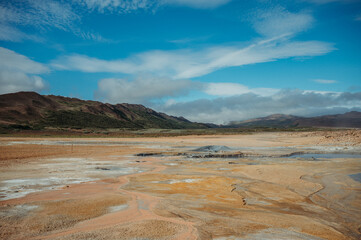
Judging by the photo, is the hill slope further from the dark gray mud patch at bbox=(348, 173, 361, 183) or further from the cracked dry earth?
the dark gray mud patch at bbox=(348, 173, 361, 183)

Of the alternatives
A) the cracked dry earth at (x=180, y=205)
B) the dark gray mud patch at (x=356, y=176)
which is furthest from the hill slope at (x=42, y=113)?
the dark gray mud patch at (x=356, y=176)

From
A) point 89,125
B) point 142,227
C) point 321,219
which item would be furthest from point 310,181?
point 89,125

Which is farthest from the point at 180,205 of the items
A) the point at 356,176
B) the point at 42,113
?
the point at 42,113

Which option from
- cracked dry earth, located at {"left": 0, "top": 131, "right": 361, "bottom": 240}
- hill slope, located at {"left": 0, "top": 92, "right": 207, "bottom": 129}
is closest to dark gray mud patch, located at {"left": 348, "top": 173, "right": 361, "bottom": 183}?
cracked dry earth, located at {"left": 0, "top": 131, "right": 361, "bottom": 240}

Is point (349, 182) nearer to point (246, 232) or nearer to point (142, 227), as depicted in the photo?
point (246, 232)

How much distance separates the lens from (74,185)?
11836 mm

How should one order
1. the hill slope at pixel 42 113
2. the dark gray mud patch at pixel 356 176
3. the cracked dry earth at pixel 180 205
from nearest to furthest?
the cracked dry earth at pixel 180 205 → the dark gray mud patch at pixel 356 176 → the hill slope at pixel 42 113

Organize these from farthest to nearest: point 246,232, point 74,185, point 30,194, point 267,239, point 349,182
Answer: point 349,182 → point 74,185 → point 30,194 → point 246,232 → point 267,239

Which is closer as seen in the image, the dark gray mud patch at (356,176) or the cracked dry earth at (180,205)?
the cracked dry earth at (180,205)

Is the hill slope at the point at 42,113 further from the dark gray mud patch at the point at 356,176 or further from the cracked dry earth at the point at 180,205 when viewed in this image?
the dark gray mud patch at the point at 356,176

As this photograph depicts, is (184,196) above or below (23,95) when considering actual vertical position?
below

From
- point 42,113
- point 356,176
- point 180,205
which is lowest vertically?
point 356,176

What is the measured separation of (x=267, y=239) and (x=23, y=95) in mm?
165503

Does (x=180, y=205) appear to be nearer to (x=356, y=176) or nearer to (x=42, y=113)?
(x=356, y=176)
